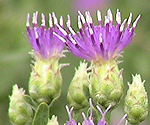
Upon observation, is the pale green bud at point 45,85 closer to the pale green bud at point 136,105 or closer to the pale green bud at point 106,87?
the pale green bud at point 106,87

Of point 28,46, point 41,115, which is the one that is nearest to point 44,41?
point 41,115

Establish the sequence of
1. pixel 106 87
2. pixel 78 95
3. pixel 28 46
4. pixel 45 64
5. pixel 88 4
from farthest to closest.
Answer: pixel 88 4 → pixel 28 46 → pixel 45 64 → pixel 78 95 → pixel 106 87

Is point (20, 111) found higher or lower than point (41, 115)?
A: higher

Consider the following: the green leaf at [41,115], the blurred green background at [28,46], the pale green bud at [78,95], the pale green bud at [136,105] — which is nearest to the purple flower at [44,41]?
the pale green bud at [78,95]

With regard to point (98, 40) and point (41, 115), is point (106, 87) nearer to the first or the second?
point (98, 40)

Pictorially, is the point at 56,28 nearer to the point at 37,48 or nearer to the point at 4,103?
the point at 37,48

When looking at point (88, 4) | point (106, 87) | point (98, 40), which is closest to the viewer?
point (106, 87)

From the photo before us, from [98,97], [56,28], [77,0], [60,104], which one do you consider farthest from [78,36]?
[77,0]
